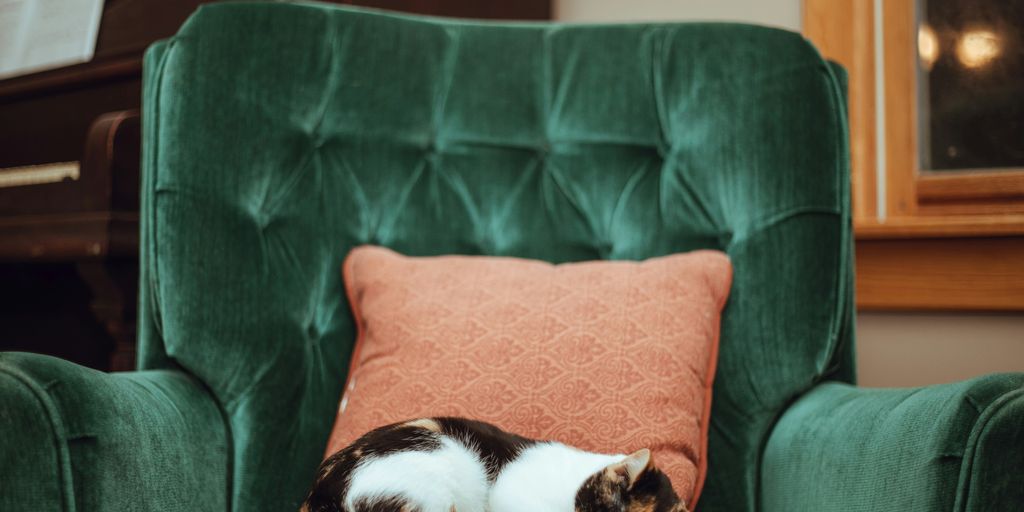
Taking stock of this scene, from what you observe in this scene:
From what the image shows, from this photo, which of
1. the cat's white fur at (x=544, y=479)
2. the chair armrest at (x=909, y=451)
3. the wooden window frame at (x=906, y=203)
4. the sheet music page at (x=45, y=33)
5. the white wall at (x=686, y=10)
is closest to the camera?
the chair armrest at (x=909, y=451)

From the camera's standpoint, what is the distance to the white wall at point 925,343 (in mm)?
1442

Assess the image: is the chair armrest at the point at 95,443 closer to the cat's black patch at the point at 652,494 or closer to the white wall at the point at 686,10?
the cat's black patch at the point at 652,494

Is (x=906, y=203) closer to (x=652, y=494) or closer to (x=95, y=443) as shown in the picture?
(x=652, y=494)

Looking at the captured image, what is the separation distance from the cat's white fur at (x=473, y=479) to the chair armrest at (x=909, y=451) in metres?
0.23

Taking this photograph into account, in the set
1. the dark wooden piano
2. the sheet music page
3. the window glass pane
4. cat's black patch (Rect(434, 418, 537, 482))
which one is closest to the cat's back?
cat's black patch (Rect(434, 418, 537, 482))

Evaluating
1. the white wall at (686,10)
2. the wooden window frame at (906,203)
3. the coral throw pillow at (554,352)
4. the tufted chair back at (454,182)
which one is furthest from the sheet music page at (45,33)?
the wooden window frame at (906,203)

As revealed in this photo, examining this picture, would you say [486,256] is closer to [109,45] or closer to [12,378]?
[12,378]

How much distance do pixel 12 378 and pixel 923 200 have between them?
154 centimetres

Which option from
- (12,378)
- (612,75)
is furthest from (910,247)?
(12,378)

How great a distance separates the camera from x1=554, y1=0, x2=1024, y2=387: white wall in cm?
144

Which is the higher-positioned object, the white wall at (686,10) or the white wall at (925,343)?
the white wall at (686,10)

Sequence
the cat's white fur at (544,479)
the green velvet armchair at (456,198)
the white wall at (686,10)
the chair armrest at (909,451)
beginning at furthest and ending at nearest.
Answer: the white wall at (686,10), the green velvet armchair at (456,198), the cat's white fur at (544,479), the chair armrest at (909,451)

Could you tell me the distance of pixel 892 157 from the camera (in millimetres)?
1552

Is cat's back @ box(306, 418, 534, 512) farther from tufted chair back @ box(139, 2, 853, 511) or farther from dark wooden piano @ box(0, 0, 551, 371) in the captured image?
dark wooden piano @ box(0, 0, 551, 371)
